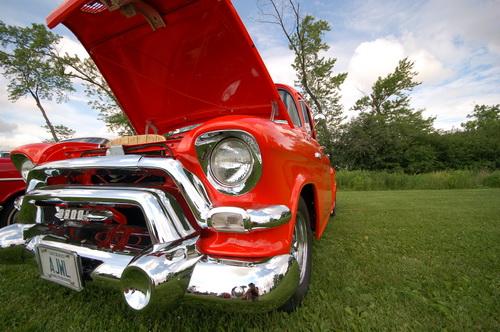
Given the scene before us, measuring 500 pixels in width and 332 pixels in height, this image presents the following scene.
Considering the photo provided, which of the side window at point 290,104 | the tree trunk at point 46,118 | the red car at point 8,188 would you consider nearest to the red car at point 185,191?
the side window at point 290,104

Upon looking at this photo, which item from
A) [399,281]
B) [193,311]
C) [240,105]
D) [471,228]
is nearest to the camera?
[193,311]

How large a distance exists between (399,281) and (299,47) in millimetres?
17283

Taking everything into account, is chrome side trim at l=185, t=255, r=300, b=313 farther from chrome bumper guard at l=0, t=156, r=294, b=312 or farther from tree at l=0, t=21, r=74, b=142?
tree at l=0, t=21, r=74, b=142

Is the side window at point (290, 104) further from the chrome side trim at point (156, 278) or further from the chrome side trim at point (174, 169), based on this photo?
the chrome side trim at point (156, 278)

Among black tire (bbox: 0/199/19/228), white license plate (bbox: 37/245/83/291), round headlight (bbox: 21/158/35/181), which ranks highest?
round headlight (bbox: 21/158/35/181)

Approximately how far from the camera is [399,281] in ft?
5.92

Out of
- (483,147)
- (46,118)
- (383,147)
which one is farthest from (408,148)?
(46,118)

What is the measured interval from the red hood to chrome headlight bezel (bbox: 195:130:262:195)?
26.2 inches

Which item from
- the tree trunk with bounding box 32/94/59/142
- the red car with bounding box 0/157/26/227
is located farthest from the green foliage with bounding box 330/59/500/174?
the tree trunk with bounding box 32/94/59/142

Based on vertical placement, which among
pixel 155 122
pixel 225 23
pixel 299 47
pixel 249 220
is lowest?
pixel 249 220

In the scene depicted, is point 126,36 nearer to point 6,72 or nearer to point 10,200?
point 10,200

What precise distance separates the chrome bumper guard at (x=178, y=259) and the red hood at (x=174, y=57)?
36.3 inches

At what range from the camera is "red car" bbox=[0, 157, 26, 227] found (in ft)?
8.68

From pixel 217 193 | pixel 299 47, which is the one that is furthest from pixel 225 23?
pixel 299 47
